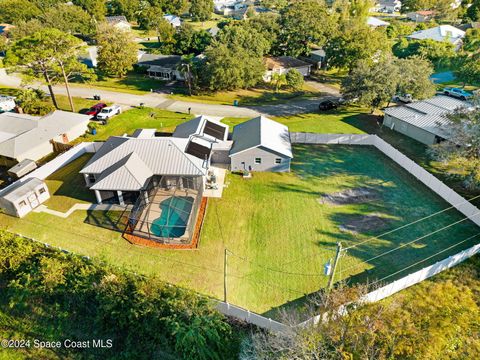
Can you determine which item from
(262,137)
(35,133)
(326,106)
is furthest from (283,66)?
(35,133)

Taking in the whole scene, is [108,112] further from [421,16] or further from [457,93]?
[421,16]

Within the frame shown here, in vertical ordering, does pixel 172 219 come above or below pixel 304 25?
below

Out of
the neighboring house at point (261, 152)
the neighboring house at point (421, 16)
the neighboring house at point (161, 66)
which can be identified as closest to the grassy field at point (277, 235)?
the neighboring house at point (261, 152)

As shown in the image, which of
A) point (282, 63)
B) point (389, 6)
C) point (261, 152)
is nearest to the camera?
point (261, 152)

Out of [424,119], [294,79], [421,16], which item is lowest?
[424,119]

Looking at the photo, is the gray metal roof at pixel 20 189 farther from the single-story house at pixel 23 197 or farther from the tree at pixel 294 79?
the tree at pixel 294 79
